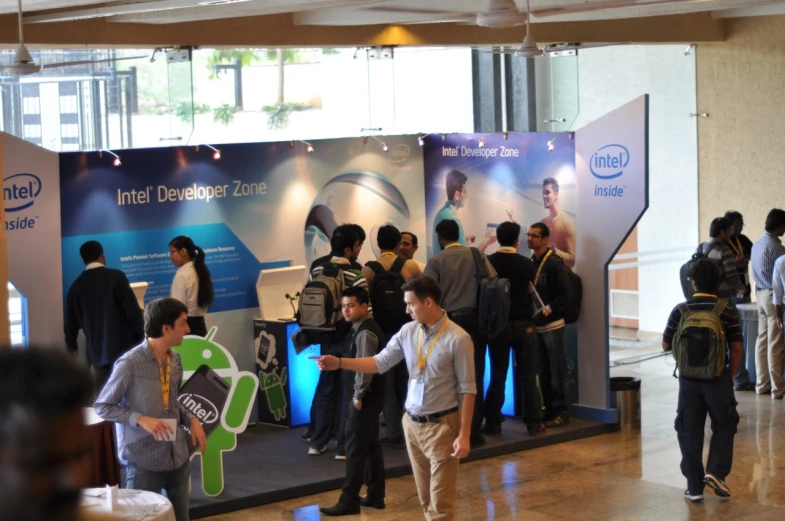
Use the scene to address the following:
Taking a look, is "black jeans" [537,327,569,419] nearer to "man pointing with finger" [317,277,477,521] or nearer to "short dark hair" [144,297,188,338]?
"man pointing with finger" [317,277,477,521]

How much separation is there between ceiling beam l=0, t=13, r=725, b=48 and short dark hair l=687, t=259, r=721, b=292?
14.1 ft

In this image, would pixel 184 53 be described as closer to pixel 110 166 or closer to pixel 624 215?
pixel 110 166

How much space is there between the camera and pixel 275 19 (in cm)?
943

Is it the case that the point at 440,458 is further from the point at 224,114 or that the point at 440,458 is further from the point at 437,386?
the point at 224,114

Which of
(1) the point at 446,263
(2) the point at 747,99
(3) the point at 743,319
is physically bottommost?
(3) the point at 743,319

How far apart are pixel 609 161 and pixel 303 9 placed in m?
2.60

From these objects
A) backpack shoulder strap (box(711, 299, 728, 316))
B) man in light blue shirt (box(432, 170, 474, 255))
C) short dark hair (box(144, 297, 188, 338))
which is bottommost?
backpack shoulder strap (box(711, 299, 728, 316))

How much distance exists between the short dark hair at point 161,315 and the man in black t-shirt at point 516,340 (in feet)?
12.9

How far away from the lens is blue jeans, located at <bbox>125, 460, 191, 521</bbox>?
16.2ft

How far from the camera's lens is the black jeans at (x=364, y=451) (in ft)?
21.7

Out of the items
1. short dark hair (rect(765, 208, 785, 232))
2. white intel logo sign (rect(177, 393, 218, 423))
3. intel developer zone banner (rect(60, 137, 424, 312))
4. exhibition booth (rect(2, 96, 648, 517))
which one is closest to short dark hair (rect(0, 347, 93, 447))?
white intel logo sign (rect(177, 393, 218, 423))

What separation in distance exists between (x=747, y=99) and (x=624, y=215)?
4.63 meters

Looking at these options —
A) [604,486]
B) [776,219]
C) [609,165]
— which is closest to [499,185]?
[609,165]

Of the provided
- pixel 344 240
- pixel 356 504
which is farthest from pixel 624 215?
pixel 356 504
